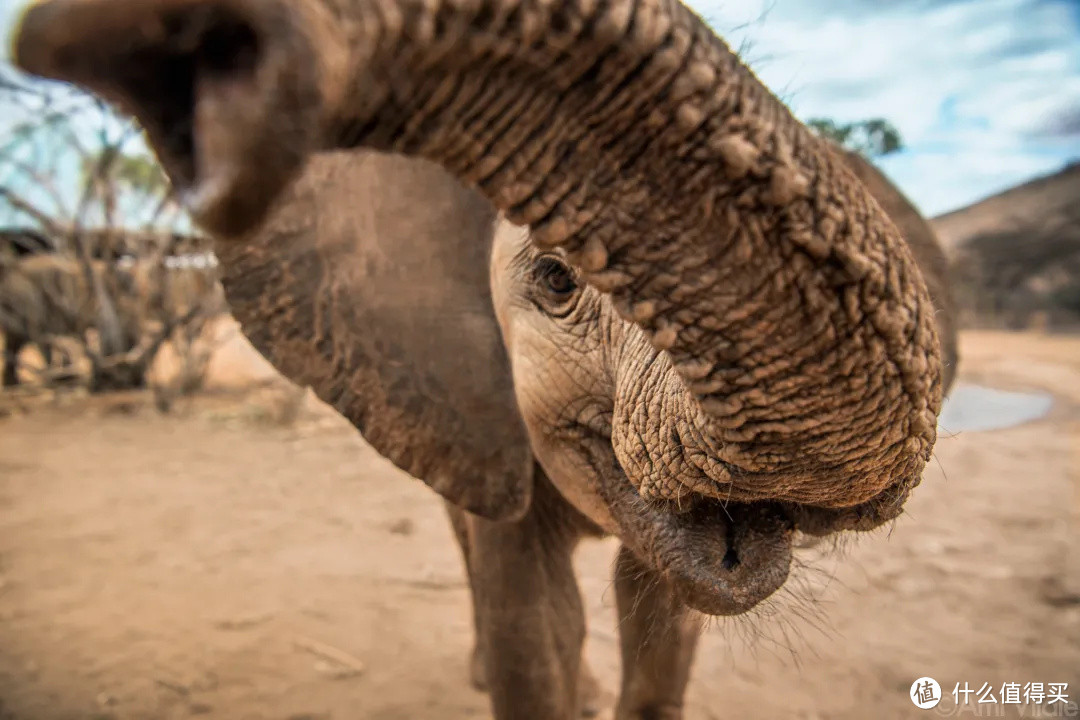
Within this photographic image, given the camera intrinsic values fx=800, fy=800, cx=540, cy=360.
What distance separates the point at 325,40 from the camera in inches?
16.9

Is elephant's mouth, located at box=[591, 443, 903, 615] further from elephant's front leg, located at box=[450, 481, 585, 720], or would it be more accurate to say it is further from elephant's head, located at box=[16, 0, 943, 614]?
elephant's front leg, located at box=[450, 481, 585, 720]

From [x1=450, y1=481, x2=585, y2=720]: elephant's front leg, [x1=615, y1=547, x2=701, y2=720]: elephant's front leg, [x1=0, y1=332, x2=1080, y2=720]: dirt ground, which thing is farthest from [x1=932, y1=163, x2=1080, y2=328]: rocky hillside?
[x1=450, y1=481, x2=585, y2=720]: elephant's front leg

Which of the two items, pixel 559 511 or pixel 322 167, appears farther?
pixel 559 511

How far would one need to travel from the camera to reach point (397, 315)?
5.34ft

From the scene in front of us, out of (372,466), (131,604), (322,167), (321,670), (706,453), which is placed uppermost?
(322,167)

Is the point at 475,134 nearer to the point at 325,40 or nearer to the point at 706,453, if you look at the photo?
the point at 325,40

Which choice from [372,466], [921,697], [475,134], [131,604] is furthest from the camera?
[372,466]

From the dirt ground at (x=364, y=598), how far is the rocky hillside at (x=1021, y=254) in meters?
8.81

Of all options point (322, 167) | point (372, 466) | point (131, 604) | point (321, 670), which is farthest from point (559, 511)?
point (372, 466)

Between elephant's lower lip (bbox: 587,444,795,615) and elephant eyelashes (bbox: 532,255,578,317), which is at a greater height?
elephant eyelashes (bbox: 532,255,578,317)

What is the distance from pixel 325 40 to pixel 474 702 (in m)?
2.59

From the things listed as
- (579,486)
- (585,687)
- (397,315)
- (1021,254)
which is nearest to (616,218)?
(579,486)

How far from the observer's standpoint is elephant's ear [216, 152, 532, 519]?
60.0 inches

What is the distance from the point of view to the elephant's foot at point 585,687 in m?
2.67
